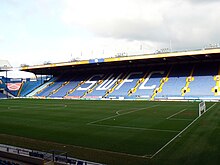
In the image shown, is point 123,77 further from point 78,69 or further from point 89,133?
point 89,133

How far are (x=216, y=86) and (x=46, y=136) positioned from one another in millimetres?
41697

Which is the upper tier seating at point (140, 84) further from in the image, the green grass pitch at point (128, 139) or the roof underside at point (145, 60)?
the green grass pitch at point (128, 139)

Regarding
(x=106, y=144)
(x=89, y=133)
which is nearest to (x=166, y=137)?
(x=106, y=144)

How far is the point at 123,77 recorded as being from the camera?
6762 centimetres

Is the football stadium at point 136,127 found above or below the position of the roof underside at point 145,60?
below

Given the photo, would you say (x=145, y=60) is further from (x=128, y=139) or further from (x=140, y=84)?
(x=128, y=139)

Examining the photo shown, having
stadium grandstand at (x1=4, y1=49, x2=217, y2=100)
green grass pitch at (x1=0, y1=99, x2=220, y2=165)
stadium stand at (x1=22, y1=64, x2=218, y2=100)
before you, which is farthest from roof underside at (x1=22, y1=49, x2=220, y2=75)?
green grass pitch at (x1=0, y1=99, x2=220, y2=165)

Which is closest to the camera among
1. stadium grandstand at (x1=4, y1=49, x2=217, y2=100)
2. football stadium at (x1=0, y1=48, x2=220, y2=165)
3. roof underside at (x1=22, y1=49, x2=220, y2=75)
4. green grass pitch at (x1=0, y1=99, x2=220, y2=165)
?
football stadium at (x1=0, y1=48, x2=220, y2=165)

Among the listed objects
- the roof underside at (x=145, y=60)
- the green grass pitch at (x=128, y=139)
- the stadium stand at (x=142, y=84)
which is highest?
the roof underside at (x=145, y=60)

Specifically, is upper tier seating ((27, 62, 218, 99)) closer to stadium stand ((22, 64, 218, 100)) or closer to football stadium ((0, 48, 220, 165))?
stadium stand ((22, 64, 218, 100))

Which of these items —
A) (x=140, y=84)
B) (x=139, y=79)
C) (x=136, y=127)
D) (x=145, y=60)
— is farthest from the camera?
(x=139, y=79)

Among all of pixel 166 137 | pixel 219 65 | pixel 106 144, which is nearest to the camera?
pixel 106 144

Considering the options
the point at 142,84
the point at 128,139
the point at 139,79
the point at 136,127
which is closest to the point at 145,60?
the point at 139,79

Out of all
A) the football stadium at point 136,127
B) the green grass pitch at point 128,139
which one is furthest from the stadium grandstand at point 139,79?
the green grass pitch at point 128,139
